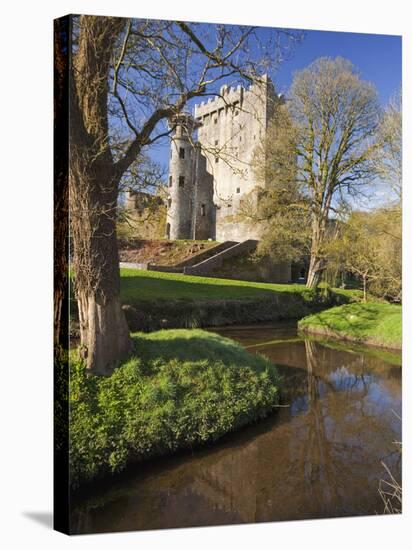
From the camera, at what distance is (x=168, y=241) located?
5.48m

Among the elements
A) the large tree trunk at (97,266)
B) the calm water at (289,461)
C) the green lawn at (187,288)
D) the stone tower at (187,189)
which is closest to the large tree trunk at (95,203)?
the large tree trunk at (97,266)

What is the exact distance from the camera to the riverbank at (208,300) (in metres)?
5.05

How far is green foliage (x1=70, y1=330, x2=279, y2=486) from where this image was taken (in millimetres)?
4383

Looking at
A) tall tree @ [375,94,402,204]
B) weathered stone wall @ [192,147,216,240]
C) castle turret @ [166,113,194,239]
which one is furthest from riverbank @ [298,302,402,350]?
castle turret @ [166,113,194,239]

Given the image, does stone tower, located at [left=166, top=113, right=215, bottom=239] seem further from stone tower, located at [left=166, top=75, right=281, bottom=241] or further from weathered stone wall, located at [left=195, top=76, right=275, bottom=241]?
weathered stone wall, located at [left=195, top=76, right=275, bottom=241]

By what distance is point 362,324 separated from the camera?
6.27 m

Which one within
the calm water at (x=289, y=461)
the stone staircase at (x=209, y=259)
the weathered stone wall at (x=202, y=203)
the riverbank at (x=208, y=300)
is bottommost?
the calm water at (x=289, y=461)

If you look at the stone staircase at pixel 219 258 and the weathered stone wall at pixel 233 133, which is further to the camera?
the stone staircase at pixel 219 258

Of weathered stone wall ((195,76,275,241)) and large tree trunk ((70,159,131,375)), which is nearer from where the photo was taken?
large tree trunk ((70,159,131,375))

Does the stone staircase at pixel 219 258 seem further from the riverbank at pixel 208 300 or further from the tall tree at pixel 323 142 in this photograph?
the tall tree at pixel 323 142

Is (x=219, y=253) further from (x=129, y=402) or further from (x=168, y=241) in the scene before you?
(x=129, y=402)

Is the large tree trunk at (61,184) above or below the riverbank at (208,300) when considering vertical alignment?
above

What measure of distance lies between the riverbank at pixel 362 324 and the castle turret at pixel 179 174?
6.08 feet

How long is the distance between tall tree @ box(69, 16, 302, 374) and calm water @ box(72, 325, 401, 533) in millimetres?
1188
